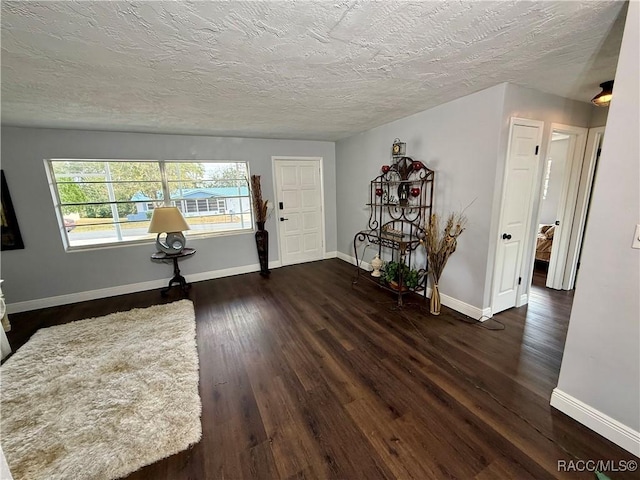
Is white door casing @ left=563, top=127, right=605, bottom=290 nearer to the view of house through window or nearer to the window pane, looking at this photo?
the view of house through window

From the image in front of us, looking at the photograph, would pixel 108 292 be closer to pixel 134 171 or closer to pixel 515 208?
pixel 134 171

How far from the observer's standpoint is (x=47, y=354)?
7.98 ft

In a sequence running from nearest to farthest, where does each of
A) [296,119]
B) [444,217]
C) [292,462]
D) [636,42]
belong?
[636,42] → [292,462] → [444,217] → [296,119]

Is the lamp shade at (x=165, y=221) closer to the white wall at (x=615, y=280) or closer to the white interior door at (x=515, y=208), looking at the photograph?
the white interior door at (x=515, y=208)

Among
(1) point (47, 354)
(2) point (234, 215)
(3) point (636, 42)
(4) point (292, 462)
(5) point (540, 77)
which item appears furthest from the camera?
(2) point (234, 215)

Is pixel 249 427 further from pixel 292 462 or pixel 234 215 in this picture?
pixel 234 215

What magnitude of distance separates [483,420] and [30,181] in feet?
17.7

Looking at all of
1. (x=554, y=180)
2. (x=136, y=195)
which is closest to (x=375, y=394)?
(x=136, y=195)

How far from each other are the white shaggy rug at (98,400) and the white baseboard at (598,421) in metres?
2.37

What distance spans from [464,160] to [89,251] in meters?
5.04

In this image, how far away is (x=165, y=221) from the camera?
3.41m

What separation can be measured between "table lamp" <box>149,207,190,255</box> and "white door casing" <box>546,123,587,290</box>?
4589mm

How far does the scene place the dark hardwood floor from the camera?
1410 millimetres

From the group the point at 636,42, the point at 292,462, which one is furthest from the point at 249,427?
the point at 636,42
